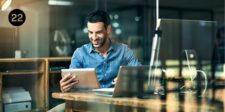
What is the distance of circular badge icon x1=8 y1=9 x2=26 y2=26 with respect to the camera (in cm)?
284

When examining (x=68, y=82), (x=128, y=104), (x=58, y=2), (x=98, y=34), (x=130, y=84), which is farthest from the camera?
(x=58, y=2)

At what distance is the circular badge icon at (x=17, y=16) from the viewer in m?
2.84

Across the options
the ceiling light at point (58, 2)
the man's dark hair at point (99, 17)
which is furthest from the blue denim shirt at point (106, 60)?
the ceiling light at point (58, 2)

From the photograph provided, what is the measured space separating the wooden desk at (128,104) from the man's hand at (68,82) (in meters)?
0.05

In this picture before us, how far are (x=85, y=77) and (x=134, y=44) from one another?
1.23 feet

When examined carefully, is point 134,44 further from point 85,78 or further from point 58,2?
point 58,2

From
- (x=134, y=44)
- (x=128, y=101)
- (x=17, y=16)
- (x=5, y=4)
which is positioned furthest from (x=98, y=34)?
(x=5, y=4)

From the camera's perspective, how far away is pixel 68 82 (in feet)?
7.80

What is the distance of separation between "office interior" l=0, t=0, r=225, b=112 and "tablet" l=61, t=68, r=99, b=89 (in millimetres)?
185

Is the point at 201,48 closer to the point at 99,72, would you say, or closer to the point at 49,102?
the point at 99,72

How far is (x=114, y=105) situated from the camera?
2117 mm

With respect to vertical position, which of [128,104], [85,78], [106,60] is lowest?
[128,104]

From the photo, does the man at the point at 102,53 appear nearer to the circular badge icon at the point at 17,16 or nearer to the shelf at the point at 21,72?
the shelf at the point at 21,72

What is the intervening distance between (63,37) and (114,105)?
2.75ft
